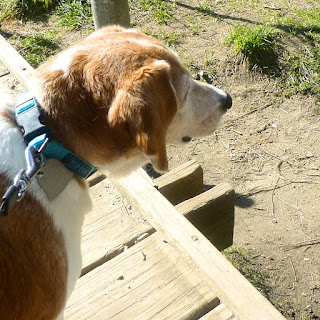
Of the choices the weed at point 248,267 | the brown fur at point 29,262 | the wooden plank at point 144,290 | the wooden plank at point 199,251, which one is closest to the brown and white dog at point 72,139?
the brown fur at point 29,262

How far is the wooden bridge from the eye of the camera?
A: 2.55m

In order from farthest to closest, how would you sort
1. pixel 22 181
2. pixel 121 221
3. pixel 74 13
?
1. pixel 74 13
2. pixel 121 221
3. pixel 22 181

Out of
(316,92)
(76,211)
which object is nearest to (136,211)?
(76,211)

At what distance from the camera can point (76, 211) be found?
7.13ft

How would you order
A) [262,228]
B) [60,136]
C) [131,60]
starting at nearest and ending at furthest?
[60,136] < [131,60] < [262,228]

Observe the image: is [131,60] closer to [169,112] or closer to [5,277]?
[169,112]

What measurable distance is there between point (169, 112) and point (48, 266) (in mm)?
897

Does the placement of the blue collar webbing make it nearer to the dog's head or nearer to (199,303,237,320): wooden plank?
the dog's head

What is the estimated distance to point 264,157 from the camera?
4.72 metres

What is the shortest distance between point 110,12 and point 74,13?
2.42 m

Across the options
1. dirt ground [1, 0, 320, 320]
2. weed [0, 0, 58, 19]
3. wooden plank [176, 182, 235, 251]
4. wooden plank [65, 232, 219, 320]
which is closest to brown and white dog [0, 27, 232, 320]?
wooden plank [65, 232, 219, 320]

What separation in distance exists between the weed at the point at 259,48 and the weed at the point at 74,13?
6.81 feet

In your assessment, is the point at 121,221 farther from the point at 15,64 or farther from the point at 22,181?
the point at 15,64

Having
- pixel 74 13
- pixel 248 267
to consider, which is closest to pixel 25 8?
pixel 74 13
